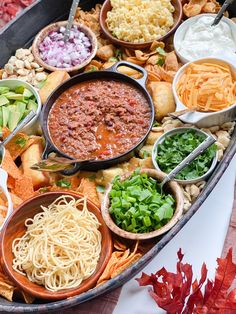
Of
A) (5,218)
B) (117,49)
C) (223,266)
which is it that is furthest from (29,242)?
(117,49)

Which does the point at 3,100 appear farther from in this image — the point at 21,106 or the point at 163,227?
the point at 163,227

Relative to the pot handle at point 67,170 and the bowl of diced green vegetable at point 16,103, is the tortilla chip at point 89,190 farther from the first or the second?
the bowl of diced green vegetable at point 16,103

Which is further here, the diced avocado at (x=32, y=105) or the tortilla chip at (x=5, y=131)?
the diced avocado at (x=32, y=105)

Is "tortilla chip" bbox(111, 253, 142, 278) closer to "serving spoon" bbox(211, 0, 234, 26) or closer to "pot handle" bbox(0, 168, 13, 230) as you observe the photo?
"pot handle" bbox(0, 168, 13, 230)

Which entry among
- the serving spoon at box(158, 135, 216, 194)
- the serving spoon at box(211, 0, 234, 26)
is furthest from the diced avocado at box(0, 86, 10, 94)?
the serving spoon at box(211, 0, 234, 26)

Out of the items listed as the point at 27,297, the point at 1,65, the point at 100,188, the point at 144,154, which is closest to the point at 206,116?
the point at 144,154

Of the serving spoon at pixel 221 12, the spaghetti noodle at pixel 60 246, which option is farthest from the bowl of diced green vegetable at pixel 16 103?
the serving spoon at pixel 221 12

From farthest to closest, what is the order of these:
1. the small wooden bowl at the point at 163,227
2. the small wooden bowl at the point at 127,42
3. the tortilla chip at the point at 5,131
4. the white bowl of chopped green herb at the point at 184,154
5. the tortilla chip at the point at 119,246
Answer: the small wooden bowl at the point at 127,42 < the tortilla chip at the point at 5,131 < the white bowl of chopped green herb at the point at 184,154 < the tortilla chip at the point at 119,246 < the small wooden bowl at the point at 163,227
